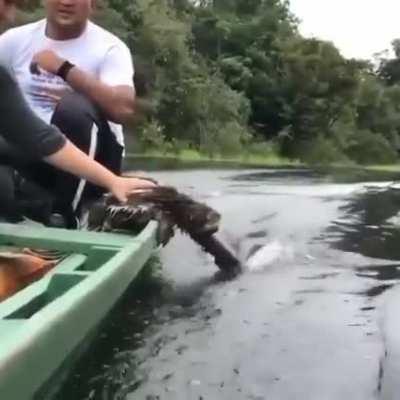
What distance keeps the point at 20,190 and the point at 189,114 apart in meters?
31.3

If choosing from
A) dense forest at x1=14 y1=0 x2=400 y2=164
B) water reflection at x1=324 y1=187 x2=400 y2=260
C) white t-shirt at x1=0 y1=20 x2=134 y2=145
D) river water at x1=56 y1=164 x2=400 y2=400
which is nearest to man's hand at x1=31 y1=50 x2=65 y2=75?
white t-shirt at x1=0 y1=20 x2=134 y2=145

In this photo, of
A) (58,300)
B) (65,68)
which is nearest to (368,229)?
(65,68)

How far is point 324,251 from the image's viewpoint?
4770 mm

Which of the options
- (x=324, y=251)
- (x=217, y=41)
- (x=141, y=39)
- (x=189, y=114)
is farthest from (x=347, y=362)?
(x=217, y=41)

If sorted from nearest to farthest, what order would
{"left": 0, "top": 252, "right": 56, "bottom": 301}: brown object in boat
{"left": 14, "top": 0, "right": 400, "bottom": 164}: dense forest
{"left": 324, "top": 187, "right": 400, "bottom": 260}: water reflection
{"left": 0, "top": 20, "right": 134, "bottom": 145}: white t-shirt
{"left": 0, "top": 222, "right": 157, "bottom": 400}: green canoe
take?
{"left": 0, "top": 222, "right": 157, "bottom": 400}: green canoe
{"left": 0, "top": 252, "right": 56, "bottom": 301}: brown object in boat
{"left": 0, "top": 20, "right": 134, "bottom": 145}: white t-shirt
{"left": 324, "top": 187, "right": 400, "bottom": 260}: water reflection
{"left": 14, "top": 0, "right": 400, "bottom": 164}: dense forest

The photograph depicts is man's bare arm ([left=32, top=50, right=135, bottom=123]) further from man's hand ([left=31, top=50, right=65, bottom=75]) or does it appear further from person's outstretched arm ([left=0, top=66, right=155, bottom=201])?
person's outstretched arm ([left=0, top=66, right=155, bottom=201])

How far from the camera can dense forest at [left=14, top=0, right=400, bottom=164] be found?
3366 cm

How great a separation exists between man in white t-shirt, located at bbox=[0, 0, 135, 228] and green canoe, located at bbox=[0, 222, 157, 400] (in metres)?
0.57

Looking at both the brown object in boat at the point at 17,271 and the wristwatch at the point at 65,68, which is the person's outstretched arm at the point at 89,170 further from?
the wristwatch at the point at 65,68

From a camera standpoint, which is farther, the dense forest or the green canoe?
the dense forest

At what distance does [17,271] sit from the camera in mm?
2783

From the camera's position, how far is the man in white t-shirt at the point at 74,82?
3.92m

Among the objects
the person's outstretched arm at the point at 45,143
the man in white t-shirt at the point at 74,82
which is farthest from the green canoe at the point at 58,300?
the man in white t-shirt at the point at 74,82

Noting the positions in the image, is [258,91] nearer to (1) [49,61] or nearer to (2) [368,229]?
(2) [368,229]
